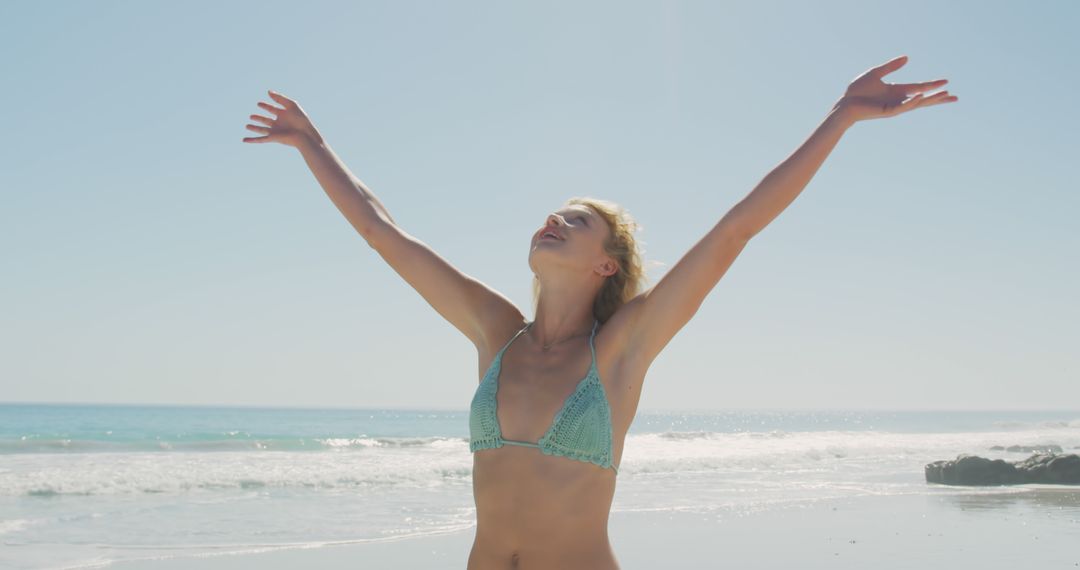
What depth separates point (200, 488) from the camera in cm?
1648

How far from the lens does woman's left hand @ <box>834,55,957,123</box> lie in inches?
102

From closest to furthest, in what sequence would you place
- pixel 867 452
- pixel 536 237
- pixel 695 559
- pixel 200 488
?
1. pixel 536 237
2. pixel 695 559
3. pixel 200 488
4. pixel 867 452

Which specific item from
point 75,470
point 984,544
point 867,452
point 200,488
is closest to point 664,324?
point 984,544

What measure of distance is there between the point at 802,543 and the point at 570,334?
8.04 metres

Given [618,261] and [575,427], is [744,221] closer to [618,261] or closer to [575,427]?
[618,261]

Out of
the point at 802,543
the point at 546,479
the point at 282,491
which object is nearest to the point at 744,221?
the point at 546,479

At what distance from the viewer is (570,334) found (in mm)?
2725

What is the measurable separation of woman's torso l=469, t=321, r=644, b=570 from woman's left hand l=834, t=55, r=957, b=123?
913 millimetres

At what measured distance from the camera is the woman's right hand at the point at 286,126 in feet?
10.1

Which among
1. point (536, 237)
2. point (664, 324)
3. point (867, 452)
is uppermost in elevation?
point (536, 237)

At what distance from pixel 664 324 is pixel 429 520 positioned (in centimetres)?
1009

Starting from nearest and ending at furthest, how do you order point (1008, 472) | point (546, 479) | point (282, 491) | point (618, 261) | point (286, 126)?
point (546, 479) → point (618, 261) → point (286, 126) → point (282, 491) → point (1008, 472)

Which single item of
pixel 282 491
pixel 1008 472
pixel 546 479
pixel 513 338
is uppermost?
pixel 513 338

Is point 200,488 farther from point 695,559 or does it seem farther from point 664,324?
point 664,324
